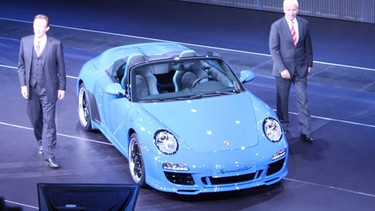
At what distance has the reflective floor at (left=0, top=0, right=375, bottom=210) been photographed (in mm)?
10508

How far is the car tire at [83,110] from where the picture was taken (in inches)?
501

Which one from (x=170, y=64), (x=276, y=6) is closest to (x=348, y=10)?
(x=276, y=6)

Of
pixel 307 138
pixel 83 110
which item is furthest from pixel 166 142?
pixel 83 110

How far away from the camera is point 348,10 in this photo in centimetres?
2011

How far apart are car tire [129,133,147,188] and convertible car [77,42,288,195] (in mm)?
12

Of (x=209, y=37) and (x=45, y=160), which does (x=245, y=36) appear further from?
(x=45, y=160)

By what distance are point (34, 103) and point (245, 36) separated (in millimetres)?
8317

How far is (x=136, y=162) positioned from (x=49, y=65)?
1.66 metres

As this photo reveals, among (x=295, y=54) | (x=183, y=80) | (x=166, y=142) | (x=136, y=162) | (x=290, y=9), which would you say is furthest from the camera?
(x=295, y=54)

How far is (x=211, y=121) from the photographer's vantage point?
420 inches

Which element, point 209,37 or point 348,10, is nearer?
point 209,37

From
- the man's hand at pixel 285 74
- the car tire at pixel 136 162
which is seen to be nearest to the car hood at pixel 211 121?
the car tire at pixel 136 162

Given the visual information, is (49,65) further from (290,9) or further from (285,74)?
(290,9)

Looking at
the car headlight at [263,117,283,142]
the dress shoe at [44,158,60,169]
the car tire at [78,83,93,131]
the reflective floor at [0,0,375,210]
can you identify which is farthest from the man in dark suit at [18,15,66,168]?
the car headlight at [263,117,283,142]
